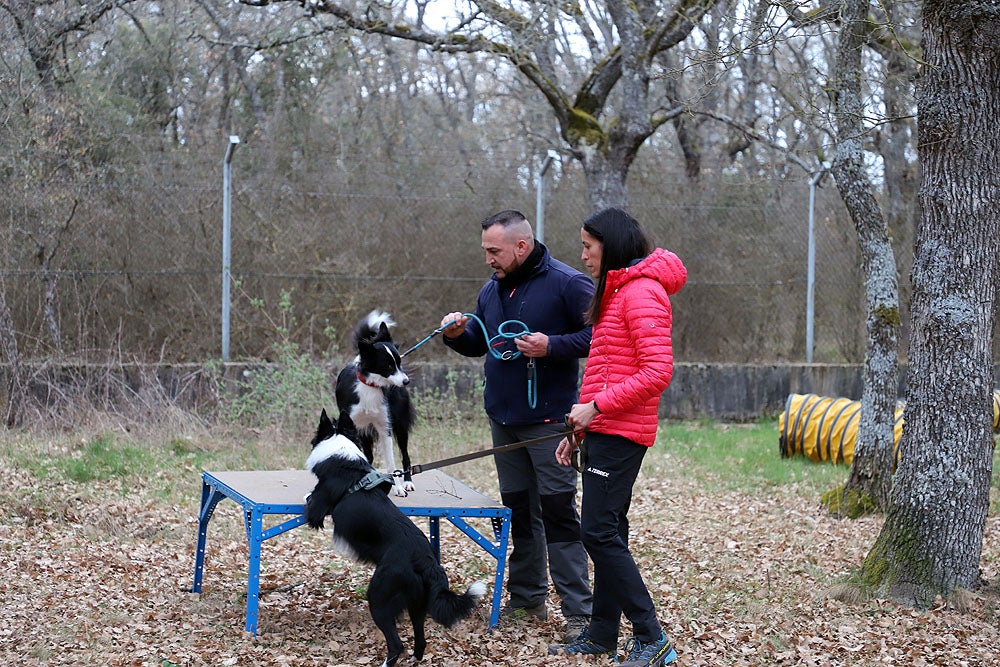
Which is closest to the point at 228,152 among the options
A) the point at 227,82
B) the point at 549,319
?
the point at 227,82

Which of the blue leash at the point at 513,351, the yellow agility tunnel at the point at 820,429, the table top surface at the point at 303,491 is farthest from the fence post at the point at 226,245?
the blue leash at the point at 513,351

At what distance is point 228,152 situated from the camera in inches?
391

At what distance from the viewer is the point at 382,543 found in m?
3.94

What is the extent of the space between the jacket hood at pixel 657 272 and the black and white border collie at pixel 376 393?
1.83m

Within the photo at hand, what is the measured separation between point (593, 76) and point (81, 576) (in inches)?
323

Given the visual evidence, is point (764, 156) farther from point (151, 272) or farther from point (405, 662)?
point (405, 662)

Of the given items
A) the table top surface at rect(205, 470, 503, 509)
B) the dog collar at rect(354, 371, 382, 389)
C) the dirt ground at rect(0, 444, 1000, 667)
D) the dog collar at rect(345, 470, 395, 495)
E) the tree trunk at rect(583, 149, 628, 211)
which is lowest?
the dirt ground at rect(0, 444, 1000, 667)

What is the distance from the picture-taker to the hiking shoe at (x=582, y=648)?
4020 mm

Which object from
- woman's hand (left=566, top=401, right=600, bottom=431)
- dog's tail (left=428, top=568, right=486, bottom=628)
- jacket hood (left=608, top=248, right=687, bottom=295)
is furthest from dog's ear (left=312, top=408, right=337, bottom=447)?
jacket hood (left=608, top=248, right=687, bottom=295)

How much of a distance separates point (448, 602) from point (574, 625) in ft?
2.56

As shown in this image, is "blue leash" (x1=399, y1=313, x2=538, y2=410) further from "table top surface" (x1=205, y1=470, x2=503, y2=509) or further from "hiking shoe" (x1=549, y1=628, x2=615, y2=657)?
"hiking shoe" (x1=549, y1=628, x2=615, y2=657)

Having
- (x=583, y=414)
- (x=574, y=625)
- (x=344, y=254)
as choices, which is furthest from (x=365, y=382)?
(x=344, y=254)

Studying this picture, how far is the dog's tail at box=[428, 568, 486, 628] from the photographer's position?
A: 3770 mm

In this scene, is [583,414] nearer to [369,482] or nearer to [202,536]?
[369,482]
